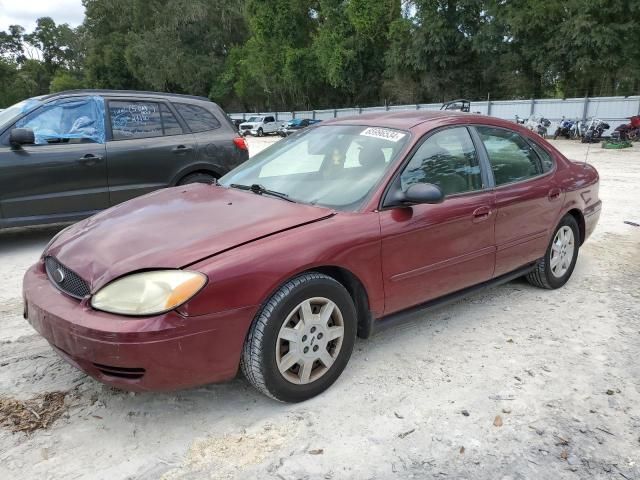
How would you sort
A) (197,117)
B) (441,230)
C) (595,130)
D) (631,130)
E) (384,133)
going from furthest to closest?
(595,130) → (631,130) → (197,117) → (384,133) → (441,230)

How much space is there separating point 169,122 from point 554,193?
15.0 feet

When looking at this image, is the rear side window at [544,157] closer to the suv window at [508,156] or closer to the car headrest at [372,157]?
the suv window at [508,156]

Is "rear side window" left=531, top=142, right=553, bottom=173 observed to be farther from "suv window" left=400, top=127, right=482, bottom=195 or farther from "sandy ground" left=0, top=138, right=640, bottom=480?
"sandy ground" left=0, top=138, right=640, bottom=480

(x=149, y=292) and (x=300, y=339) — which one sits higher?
(x=149, y=292)

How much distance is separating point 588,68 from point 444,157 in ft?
96.1

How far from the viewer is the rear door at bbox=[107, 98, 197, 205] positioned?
6.15m

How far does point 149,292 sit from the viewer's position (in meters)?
2.44

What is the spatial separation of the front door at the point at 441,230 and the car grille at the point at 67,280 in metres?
1.63

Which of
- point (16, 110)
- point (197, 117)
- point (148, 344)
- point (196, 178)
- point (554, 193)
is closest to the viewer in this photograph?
point (148, 344)

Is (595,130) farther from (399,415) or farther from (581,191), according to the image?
(399,415)

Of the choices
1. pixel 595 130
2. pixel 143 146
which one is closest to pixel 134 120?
pixel 143 146

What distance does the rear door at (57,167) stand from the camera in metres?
5.61

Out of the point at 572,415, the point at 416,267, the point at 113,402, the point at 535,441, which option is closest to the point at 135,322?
the point at 113,402

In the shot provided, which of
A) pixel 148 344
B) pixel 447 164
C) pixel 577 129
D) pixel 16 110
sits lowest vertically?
pixel 577 129
